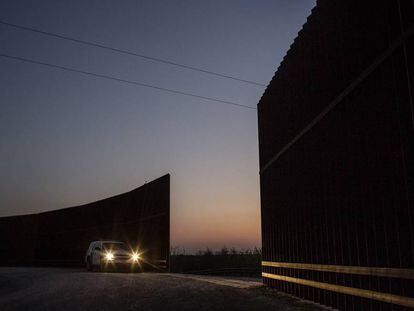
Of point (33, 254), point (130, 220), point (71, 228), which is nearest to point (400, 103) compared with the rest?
point (130, 220)

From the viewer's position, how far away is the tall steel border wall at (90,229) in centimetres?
2355

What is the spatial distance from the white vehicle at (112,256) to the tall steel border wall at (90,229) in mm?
1479

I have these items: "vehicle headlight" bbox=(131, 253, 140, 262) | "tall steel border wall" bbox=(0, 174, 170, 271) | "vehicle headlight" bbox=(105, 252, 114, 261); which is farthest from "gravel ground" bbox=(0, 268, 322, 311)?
"tall steel border wall" bbox=(0, 174, 170, 271)

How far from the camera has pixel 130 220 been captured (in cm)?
2672

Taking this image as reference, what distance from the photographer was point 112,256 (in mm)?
22297

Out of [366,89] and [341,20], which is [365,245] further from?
[341,20]

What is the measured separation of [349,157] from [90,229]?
24983mm

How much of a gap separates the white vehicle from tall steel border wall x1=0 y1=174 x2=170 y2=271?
1479mm

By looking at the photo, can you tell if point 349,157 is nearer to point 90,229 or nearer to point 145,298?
point 145,298

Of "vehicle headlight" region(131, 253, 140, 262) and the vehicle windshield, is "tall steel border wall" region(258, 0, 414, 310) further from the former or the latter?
the vehicle windshield

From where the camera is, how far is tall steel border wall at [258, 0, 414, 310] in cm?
673

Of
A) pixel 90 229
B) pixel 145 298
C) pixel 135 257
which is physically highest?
pixel 90 229

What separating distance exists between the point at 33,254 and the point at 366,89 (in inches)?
1304

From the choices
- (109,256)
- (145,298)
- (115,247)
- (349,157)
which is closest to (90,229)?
(115,247)
